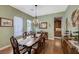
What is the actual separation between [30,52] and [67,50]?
0.81m

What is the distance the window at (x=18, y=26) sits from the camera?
2209mm

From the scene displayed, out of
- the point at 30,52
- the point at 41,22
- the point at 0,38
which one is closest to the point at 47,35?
the point at 41,22

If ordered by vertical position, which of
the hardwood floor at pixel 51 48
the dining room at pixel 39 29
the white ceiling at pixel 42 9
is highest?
the white ceiling at pixel 42 9

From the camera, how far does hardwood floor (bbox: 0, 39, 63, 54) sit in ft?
6.86

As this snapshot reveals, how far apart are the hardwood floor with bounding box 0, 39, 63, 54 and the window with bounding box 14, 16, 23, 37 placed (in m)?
0.38

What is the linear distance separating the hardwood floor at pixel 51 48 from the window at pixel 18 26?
38cm

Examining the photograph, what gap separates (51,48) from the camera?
7.50ft

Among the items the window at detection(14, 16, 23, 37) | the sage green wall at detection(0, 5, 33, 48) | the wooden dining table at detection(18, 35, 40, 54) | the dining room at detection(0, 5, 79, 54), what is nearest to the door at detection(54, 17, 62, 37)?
the dining room at detection(0, 5, 79, 54)

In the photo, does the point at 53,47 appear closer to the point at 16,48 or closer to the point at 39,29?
the point at 39,29

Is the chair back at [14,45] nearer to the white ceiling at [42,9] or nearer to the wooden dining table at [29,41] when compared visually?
the wooden dining table at [29,41]

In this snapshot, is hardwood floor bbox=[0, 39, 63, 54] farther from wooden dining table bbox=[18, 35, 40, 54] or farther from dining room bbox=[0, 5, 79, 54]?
wooden dining table bbox=[18, 35, 40, 54]

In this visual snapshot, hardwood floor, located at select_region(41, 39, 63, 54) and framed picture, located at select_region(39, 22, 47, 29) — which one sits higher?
framed picture, located at select_region(39, 22, 47, 29)

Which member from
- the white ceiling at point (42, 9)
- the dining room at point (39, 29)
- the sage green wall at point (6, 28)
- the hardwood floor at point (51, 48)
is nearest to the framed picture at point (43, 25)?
the dining room at point (39, 29)
